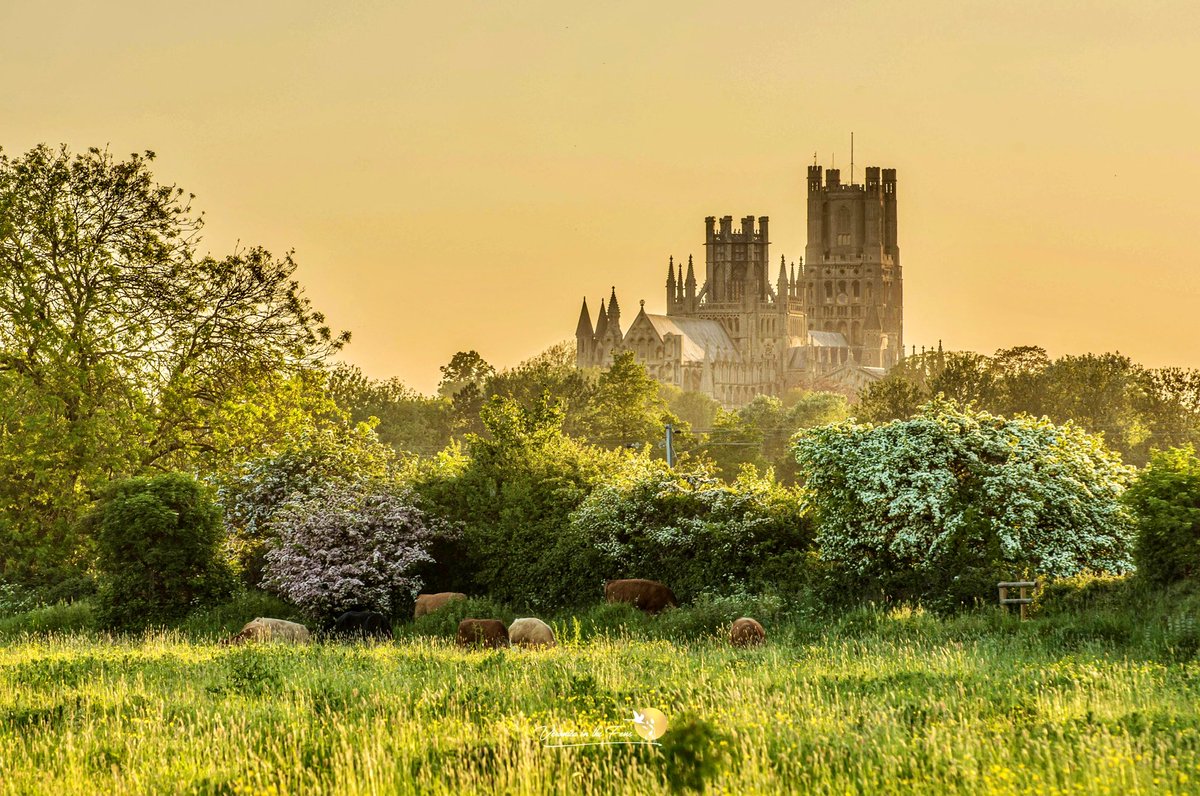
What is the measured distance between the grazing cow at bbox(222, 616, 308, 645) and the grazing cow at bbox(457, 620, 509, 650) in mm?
3826

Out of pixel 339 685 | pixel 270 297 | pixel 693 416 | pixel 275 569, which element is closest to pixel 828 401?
pixel 693 416

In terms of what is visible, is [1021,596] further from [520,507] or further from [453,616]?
[520,507]

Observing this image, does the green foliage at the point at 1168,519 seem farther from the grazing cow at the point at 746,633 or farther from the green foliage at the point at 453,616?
the green foliage at the point at 453,616

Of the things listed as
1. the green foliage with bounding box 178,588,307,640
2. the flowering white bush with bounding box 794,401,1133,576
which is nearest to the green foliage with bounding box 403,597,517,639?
the green foliage with bounding box 178,588,307,640

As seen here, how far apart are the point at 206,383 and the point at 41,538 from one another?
6811 mm

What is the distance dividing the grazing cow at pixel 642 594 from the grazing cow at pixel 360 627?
16.2ft

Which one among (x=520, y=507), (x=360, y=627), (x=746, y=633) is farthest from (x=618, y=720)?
(x=520, y=507)

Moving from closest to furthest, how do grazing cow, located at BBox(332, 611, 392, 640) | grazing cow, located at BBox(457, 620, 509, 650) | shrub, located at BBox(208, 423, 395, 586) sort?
grazing cow, located at BBox(457, 620, 509, 650), grazing cow, located at BBox(332, 611, 392, 640), shrub, located at BBox(208, 423, 395, 586)

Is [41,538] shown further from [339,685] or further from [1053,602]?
[1053,602]

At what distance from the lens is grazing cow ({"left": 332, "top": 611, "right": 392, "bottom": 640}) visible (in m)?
31.7

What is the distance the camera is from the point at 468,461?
40281 mm

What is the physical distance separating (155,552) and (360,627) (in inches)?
228

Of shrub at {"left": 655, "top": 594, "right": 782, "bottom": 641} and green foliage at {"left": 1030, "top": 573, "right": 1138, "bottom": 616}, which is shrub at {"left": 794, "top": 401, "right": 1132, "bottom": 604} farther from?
shrub at {"left": 655, "top": 594, "right": 782, "bottom": 641}

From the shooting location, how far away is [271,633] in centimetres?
2995
